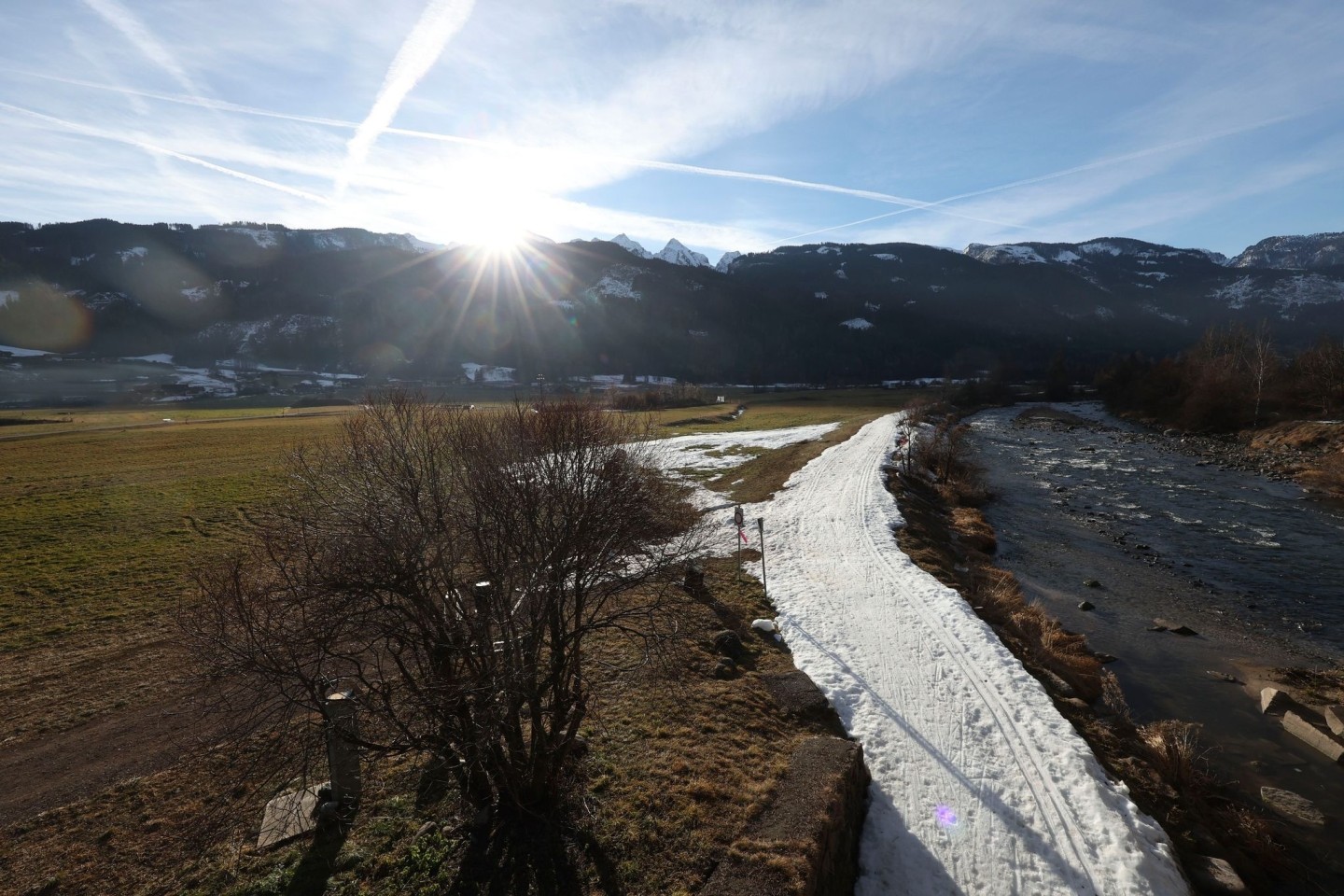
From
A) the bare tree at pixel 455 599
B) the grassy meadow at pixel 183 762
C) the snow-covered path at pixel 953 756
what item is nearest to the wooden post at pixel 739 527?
the grassy meadow at pixel 183 762

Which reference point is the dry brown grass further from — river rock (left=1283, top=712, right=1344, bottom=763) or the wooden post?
river rock (left=1283, top=712, right=1344, bottom=763)

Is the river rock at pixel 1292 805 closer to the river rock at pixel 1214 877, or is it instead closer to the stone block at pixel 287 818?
the river rock at pixel 1214 877

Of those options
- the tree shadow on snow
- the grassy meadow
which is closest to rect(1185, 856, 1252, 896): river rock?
the tree shadow on snow

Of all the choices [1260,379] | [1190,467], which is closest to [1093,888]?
[1190,467]

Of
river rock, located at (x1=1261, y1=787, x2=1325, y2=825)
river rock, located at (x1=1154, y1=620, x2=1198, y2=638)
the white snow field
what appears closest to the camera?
the white snow field

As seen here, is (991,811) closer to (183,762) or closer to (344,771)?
(344,771)

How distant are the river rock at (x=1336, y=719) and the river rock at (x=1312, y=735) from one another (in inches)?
14.7

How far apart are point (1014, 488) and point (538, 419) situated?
39.7 meters

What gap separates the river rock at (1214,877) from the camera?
29.0 ft

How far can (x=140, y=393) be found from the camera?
6196 inches

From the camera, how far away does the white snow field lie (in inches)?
341

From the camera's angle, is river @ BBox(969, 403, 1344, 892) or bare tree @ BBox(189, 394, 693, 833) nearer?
bare tree @ BBox(189, 394, 693, 833)

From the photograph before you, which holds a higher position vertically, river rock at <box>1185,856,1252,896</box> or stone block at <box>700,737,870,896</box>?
stone block at <box>700,737,870,896</box>

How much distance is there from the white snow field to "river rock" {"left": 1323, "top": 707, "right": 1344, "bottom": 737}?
684 cm
